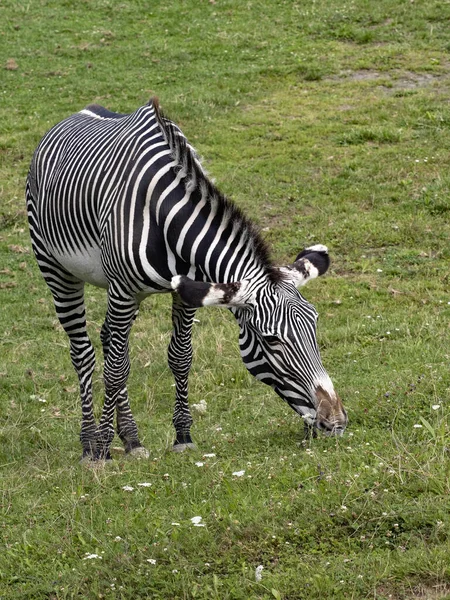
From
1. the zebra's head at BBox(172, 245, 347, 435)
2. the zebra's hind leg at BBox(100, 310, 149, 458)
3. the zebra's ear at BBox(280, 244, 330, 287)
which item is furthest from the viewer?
the zebra's hind leg at BBox(100, 310, 149, 458)

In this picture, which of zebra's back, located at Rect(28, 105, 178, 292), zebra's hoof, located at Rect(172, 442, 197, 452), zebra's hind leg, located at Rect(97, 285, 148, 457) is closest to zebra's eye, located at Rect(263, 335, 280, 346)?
zebra's back, located at Rect(28, 105, 178, 292)

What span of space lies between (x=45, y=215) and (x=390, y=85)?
1204 centimetres

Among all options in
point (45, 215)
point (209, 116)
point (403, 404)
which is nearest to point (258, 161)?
point (209, 116)

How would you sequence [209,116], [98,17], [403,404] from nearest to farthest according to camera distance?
[403,404], [209,116], [98,17]

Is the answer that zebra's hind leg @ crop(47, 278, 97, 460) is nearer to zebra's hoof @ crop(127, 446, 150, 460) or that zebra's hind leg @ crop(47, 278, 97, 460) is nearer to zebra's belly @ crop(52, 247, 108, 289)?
zebra's belly @ crop(52, 247, 108, 289)

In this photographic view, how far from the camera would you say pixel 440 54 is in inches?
829

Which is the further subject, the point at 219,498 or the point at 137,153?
the point at 137,153

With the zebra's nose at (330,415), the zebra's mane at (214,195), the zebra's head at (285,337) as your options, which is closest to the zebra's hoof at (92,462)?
the zebra's head at (285,337)

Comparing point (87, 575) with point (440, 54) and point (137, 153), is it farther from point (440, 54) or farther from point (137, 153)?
point (440, 54)

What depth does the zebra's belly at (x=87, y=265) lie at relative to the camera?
350 inches

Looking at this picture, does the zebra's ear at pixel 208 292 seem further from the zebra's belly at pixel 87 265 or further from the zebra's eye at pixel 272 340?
the zebra's belly at pixel 87 265

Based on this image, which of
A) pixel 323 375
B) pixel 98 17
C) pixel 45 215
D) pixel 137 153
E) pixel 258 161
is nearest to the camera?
pixel 323 375

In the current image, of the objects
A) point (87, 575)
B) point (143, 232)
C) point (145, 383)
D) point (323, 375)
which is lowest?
point (145, 383)

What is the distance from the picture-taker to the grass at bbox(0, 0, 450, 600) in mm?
5766
